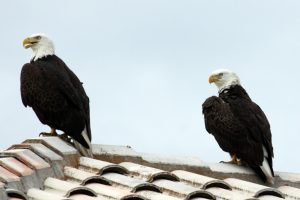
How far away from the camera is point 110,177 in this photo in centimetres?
585

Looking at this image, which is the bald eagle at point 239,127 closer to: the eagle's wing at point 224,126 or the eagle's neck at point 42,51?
the eagle's wing at point 224,126

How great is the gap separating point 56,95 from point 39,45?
1159mm

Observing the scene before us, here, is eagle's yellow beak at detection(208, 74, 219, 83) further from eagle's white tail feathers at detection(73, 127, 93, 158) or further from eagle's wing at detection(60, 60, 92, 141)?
eagle's white tail feathers at detection(73, 127, 93, 158)

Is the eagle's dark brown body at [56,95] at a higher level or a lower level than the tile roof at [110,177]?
higher

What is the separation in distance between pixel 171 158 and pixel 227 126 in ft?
8.40

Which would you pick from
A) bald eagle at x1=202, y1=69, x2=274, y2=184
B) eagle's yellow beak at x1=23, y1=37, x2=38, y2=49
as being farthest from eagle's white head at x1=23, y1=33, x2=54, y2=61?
bald eagle at x1=202, y1=69, x2=274, y2=184

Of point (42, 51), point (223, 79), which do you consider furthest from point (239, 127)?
point (42, 51)

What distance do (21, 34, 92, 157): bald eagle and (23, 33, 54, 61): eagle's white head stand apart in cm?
15

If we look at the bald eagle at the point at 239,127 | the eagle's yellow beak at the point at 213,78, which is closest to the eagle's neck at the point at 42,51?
the bald eagle at the point at 239,127

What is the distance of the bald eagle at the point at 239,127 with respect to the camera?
9.16m

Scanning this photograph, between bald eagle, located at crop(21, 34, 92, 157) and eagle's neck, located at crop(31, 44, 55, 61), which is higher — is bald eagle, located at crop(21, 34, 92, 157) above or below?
below

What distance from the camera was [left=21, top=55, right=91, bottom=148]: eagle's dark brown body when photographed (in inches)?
338

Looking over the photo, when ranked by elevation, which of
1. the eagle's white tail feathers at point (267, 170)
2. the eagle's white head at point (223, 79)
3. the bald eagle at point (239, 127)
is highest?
the eagle's white head at point (223, 79)

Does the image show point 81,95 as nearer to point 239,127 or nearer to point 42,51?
point 42,51
